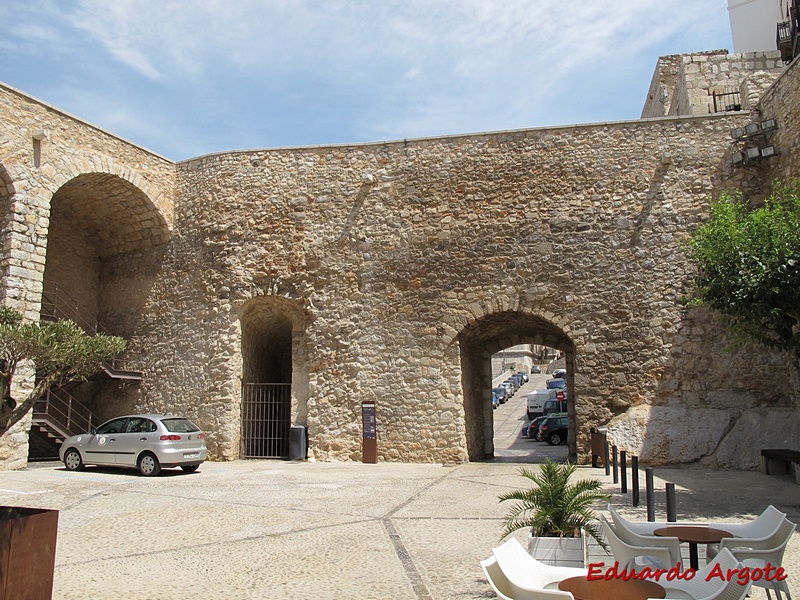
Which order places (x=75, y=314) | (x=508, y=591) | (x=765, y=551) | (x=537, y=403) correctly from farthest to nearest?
1. (x=537, y=403)
2. (x=75, y=314)
3. (x=765, y=551)
4. (x=508, y=591)

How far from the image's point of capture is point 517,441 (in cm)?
2286

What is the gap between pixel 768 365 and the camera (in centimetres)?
1237

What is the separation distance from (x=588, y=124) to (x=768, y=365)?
5.89m

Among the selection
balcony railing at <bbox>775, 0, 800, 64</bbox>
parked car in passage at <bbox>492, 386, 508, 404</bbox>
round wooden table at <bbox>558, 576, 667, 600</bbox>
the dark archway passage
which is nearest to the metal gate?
the dark archway passage

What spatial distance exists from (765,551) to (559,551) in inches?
51.3

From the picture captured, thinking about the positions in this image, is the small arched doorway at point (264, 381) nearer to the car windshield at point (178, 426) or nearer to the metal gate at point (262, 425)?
the metal gate at point (262, 425)

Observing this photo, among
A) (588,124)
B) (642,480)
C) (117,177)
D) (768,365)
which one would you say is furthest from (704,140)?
(117,177)

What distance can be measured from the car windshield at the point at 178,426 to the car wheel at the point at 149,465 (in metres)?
0.56

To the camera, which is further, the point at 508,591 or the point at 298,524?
the point at 298,524

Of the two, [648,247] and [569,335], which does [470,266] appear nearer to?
[569,335]

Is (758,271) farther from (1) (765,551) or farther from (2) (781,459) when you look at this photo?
(1) (765,551)

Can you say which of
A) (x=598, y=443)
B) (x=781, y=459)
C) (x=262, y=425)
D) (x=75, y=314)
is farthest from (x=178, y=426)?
(x=781, y=459)

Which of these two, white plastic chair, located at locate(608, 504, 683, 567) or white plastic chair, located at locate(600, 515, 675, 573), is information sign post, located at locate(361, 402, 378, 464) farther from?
white plastic chair, located at locate(600, 515, 675, 573)

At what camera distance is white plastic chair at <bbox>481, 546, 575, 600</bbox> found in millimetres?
3381
